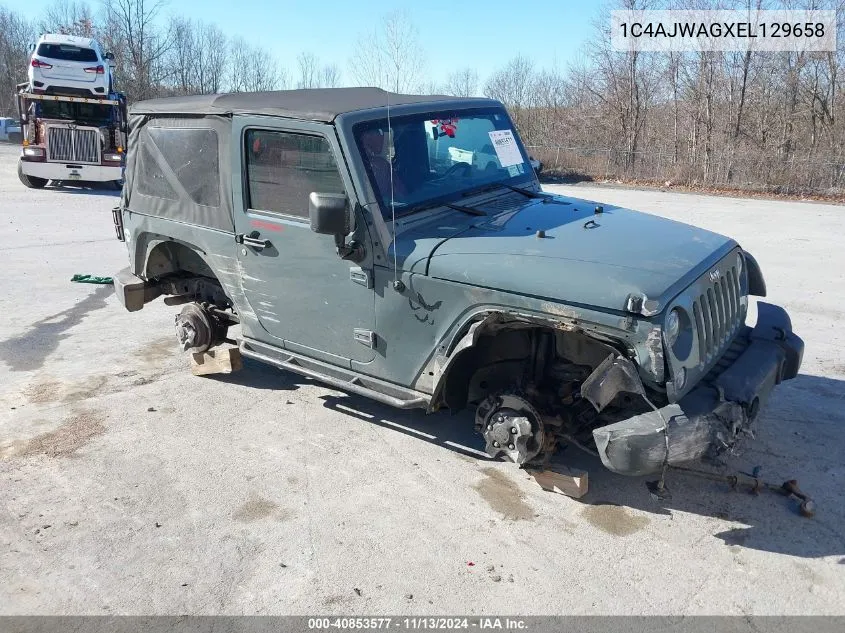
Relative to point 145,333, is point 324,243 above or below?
above

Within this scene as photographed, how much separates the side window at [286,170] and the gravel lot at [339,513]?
1537mm

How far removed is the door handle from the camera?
4.66 metres

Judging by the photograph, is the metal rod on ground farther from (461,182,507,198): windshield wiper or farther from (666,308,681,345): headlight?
(461,182,507,198): windshield wiper

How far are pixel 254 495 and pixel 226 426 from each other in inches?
39.5

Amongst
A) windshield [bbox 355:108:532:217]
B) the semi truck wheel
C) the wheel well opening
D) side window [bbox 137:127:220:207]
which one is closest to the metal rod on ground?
the wheel well opening

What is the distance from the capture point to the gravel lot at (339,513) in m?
3.28

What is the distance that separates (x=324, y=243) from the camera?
434 centimetres

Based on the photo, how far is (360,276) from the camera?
4.23 meters

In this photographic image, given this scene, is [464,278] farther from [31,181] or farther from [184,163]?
[31,181]

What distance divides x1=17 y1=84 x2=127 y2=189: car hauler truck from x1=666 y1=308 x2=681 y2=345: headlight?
1766cm

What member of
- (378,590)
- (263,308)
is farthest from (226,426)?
(378,590)

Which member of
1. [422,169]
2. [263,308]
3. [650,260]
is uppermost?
[422,169]

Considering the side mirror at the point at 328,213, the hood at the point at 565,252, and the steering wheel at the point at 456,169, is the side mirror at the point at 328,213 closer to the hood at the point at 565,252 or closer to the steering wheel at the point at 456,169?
the hood at the point at 565,252

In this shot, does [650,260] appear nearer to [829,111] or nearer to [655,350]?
[655,350]
